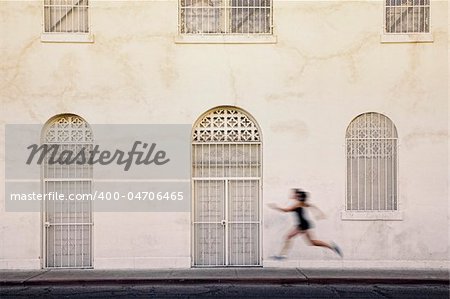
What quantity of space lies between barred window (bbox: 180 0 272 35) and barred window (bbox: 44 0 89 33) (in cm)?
207

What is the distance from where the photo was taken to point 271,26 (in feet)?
31.1

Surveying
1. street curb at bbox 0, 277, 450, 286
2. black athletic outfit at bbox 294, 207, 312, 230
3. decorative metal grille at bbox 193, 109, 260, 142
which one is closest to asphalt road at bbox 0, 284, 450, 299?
street curb at bbox 0, 277, 450, 286

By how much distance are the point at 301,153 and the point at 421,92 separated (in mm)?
2780

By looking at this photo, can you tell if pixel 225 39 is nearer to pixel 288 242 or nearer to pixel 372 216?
pixel 288 242

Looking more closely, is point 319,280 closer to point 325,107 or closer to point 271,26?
point 325,107

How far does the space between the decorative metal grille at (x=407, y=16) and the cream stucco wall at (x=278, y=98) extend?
34 cm

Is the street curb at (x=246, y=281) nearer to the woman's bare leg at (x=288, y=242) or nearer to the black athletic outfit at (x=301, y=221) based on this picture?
the woman's bare leg at (x=288, y=242)

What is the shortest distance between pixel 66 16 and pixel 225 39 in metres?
3.40

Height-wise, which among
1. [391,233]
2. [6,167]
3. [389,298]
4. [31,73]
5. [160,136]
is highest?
[31,73]

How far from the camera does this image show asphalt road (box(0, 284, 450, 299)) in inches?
305

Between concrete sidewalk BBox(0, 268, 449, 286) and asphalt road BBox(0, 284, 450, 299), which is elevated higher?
concrete sidewalk BBox(0, 268, 449, 286)

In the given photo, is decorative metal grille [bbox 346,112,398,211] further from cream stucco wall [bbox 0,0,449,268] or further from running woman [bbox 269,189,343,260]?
running woman [bbox 269,189,343,260]

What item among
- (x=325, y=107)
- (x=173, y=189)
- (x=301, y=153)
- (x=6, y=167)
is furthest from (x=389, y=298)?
(x=6, y=167)

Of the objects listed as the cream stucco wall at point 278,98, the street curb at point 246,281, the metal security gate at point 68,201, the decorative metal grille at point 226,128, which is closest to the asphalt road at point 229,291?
the street curb at point 246,281
